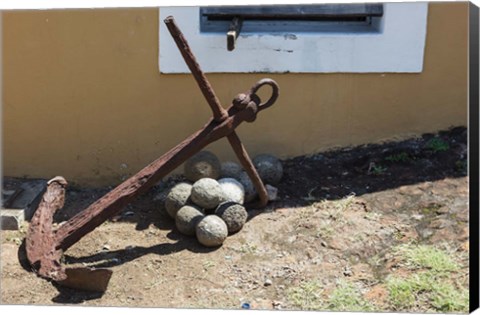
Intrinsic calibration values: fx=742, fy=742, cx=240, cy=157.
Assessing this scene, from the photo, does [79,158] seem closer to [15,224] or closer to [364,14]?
[15,224]

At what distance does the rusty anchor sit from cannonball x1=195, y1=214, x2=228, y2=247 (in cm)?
42

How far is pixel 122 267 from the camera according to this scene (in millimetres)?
4699

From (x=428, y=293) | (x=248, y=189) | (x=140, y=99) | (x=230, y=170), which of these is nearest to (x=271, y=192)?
(x=248, y=189)

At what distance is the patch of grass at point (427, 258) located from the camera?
444 cm

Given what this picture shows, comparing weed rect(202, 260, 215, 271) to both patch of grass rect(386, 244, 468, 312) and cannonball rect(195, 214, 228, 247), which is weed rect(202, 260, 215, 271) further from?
patch of grass rect(386, 244, 468, 312)

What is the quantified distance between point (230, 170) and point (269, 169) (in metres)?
0.29

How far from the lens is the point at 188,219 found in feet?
16.1

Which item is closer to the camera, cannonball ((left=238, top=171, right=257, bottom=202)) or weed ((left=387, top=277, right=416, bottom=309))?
weed ((left=387, top=277, right=416, bottom=309))

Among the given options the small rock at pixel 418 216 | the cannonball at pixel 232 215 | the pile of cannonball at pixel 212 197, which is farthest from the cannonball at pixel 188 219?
the small rock at pixel 418 216

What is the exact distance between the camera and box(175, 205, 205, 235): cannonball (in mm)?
4918

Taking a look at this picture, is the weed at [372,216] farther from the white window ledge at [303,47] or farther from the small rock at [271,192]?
the white window ledge at [303,47]

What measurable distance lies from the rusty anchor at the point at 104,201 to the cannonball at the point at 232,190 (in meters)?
0.30

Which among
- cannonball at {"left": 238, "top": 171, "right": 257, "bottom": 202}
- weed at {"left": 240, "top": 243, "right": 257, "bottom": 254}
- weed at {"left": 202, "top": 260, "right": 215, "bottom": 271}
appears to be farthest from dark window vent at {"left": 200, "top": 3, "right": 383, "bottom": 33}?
weed at {"left": 202, "top": 260, "right": 215, "bottom": 271}

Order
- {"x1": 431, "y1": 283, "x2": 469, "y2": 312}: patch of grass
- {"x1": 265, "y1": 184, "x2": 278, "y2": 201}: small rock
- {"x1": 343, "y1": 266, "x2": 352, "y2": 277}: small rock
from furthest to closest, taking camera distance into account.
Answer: {"x1": 265, "y1": 184, "x2": 278, "y2": 201}: small rock, {"x1": 343, "y1": 266, "x2": 352, "y2": 277}: small rock, {"x1": 431, "y1": 283, "x2": 469, "y2": 312}: patch of grass
